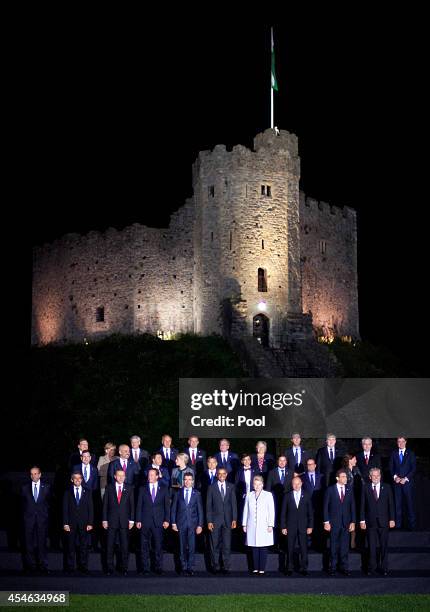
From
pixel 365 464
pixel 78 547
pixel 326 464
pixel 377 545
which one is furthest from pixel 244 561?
pixel 365 464

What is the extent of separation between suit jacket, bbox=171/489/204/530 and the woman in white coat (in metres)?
0.78

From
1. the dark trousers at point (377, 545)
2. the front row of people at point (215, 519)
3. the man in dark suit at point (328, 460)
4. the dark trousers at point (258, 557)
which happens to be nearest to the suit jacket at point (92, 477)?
the front row of people at point (215, 519)

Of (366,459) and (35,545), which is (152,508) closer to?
(35,545)

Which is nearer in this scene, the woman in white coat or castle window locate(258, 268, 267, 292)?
the woman in white coat

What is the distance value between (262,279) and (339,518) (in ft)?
67.1

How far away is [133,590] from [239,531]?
104 inches

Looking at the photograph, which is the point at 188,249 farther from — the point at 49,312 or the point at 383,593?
the point at 383,593

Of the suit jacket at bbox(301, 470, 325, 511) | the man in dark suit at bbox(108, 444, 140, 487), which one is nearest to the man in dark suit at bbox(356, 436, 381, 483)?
the suit jacket at bbox(301, 470, 325, 511)

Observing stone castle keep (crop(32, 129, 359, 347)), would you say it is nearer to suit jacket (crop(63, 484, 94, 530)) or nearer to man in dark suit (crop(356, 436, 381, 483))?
man in dark suit (crop(356, 436, 381, 483))

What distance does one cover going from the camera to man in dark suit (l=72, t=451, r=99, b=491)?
15.3 meters

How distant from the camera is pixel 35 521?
1444 cm

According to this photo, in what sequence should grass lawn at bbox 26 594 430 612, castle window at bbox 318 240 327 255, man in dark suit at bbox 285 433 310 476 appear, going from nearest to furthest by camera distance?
1. grass lawn at bbox 26 594 430 612
2. man in dark suit at bbox 285 433 310 476
3. castle window at bbox 318 240 327 255

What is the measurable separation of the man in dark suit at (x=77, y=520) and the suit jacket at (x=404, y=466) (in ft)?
19.6

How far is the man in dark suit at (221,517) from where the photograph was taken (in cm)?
1408
